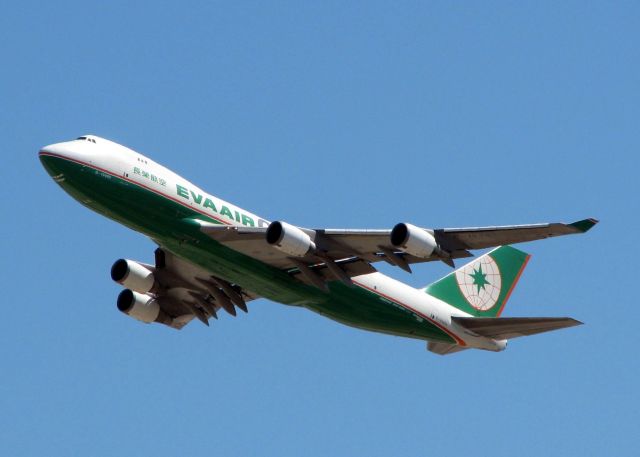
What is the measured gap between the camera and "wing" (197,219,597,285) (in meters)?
40.2

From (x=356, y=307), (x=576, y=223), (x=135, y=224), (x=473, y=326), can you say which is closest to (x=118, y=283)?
(x=135, y=224)

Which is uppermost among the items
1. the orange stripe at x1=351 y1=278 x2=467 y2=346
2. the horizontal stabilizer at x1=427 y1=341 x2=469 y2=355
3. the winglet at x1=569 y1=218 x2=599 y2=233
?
the winglet at x1=569 y1=218 x2=599 y2=233

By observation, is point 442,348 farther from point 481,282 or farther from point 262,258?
point 262,258

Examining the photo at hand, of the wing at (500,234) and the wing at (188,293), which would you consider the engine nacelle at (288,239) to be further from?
the wing at (188,293)

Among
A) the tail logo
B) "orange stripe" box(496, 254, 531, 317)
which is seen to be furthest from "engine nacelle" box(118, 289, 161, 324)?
"orange stripe" box(496, 254, 531, 317)

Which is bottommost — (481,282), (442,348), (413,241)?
(442,348)

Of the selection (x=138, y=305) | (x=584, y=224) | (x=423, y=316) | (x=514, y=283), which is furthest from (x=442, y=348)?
(x=584, y=224)

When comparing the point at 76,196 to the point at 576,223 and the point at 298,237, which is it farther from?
the point at 576,223

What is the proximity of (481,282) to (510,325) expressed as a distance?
5766 millimetres

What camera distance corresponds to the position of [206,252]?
4306 cm

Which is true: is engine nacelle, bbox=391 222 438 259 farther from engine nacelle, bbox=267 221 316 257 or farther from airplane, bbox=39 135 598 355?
engine nacelle, bbox=267 221 316 257

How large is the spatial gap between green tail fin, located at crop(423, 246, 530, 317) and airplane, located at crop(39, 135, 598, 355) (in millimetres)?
114

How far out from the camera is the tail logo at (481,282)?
171 ft

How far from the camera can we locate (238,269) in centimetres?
4406
